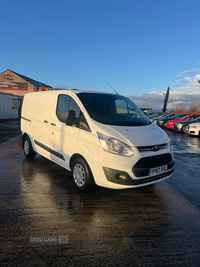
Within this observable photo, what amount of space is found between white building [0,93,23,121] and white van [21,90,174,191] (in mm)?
19143

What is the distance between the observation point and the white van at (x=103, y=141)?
11.0 ft

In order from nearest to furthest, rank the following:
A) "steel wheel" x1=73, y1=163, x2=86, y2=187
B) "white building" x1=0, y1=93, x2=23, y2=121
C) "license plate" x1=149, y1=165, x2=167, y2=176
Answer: "license plate" x1=149, y1=165, x2=167, y2=176 < "steel wheel" x1=73, y1=163, x2=86, y2=187 < "white building" x1=0, y1=93, x2=23, y2=121

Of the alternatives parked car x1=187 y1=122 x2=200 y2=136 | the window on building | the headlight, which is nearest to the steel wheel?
the headlight

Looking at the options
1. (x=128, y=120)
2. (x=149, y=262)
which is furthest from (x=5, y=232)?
(x=128, y=120)

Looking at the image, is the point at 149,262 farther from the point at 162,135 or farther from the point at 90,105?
the point at 90,105

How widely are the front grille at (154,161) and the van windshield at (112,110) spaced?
2.65 feet

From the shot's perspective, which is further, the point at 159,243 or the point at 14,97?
the point at 14,97

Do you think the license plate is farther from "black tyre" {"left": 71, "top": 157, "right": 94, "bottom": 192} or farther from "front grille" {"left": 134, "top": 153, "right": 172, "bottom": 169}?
"black tyre" {"left": 71, "top": 157, "right": 94, "bottom": 192}

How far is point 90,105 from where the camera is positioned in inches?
163

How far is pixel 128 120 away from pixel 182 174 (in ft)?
7.96

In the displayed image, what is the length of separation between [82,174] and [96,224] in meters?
1.08

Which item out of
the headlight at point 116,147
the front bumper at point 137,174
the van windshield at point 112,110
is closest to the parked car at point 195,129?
the van windshield at point 112,110

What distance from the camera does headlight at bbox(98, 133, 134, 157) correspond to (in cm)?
335

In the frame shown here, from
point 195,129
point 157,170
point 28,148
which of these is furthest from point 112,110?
point 195,129
